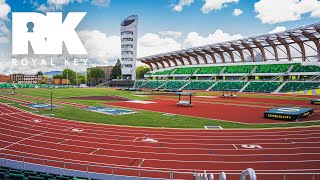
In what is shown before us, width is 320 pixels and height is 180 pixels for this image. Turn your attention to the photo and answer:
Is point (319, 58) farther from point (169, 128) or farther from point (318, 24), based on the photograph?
point (169, 128)

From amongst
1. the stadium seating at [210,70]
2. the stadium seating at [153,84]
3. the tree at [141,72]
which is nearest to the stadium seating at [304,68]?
the stadium seating at [210,70]

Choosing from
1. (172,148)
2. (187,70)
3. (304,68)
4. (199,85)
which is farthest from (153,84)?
(172,148)

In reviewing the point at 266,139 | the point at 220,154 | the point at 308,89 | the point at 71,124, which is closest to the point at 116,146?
the point at 220,154

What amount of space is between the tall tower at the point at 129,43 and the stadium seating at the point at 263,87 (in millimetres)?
59982

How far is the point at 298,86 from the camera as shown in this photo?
55938mm

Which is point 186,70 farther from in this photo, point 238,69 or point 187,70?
point 238,69

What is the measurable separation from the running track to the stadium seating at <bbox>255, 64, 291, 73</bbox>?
5123 centimetres

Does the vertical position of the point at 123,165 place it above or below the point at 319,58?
below

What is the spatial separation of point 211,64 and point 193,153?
244ft

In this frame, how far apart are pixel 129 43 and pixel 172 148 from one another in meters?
100

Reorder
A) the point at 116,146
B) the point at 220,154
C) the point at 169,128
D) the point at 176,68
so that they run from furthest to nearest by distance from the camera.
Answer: the point at 176,68, the point at 169,128, the point at 116,146, the point at 220,154

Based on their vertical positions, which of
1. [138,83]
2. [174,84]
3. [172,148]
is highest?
[174,84]

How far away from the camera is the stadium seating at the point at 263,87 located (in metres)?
60.9

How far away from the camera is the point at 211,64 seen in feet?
279
